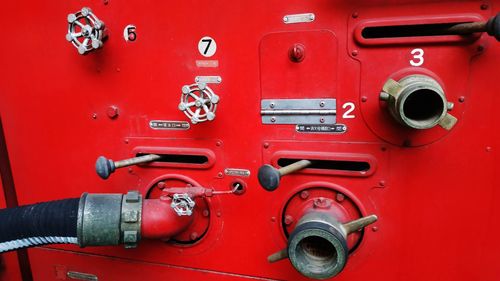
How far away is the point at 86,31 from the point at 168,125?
0.44 m

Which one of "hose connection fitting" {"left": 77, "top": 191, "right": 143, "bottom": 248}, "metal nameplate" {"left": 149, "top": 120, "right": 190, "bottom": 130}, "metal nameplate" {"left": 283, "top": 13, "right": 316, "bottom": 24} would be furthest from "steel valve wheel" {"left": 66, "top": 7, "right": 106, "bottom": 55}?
"metal nameplate" {"left": 283, "top": 13, "right": 316, "bottom": 24}

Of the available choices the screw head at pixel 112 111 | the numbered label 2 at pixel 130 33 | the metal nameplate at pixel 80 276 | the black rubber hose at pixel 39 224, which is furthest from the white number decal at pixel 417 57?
the metal nameplate at pixel 80 276

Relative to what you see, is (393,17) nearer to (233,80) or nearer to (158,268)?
(233,80)

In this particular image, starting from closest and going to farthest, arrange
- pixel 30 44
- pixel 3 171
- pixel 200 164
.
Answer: pixel 200 164, pixel 30 44, pixel 3 171

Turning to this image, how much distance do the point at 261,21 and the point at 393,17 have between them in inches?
16.6

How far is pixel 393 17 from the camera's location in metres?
1.11

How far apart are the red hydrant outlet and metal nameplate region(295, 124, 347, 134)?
1.84ft

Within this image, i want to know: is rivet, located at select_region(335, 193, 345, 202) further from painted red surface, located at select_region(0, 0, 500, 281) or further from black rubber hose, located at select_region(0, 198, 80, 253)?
black rubber hose, located at select_region(0, 198, 80, 253)

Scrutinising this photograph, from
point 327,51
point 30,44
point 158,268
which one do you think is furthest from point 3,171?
point 327,51

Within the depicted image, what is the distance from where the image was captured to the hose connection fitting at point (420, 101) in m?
1.00

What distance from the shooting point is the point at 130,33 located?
4.57ft

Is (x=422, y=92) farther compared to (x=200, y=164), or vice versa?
(x=200, y=164)

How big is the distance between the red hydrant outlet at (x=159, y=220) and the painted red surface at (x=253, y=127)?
0.50 ft

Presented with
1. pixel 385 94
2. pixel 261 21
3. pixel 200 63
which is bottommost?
pixel 385 94
